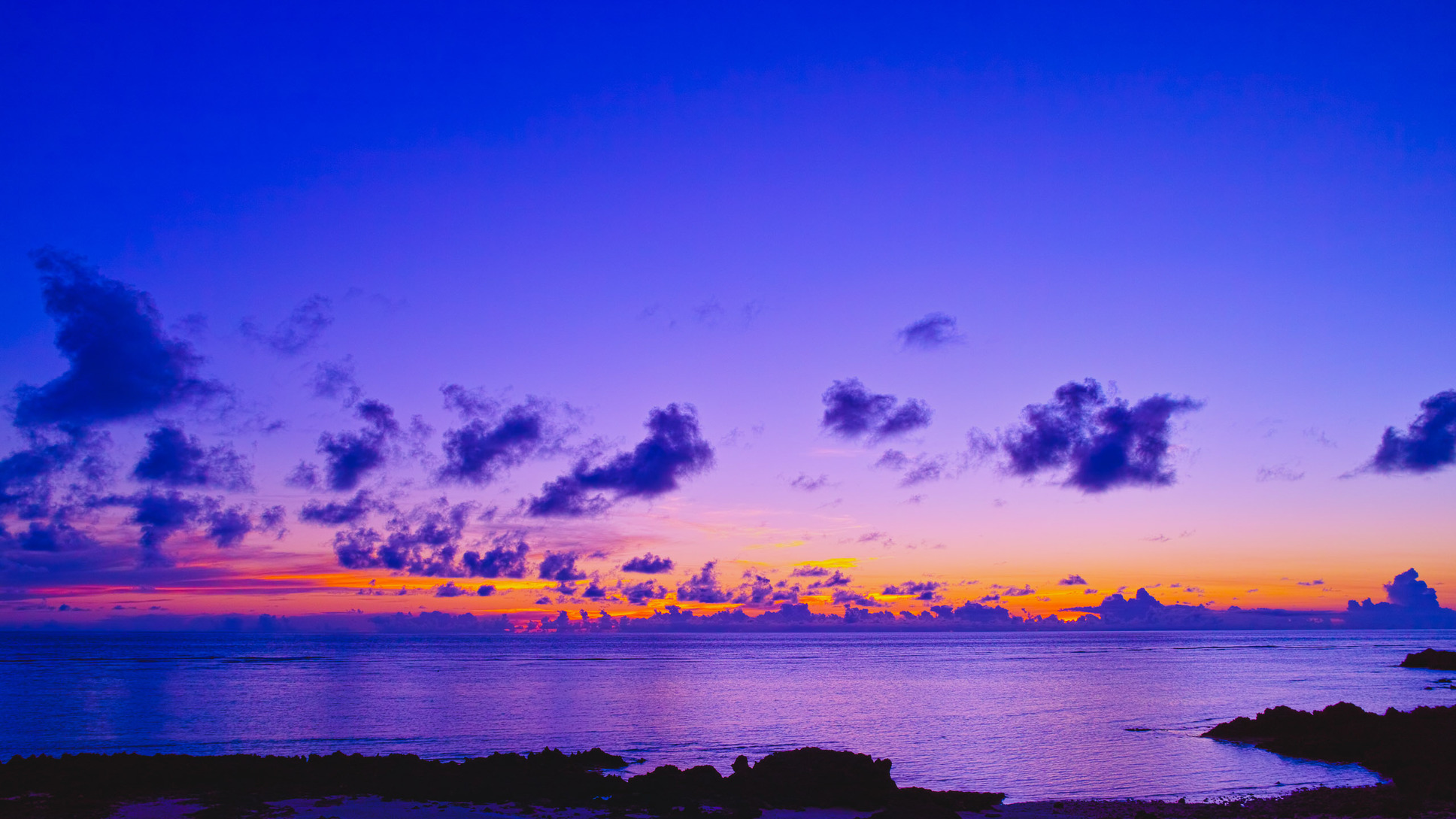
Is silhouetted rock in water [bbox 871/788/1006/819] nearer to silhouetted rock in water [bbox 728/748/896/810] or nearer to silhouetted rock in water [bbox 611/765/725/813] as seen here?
silhouetted rock in water [bbox 728/748/896/810]

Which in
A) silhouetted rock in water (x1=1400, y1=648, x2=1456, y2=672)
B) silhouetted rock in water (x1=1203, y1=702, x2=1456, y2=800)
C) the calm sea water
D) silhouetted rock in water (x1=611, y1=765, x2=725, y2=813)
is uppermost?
silhouetted rock in water (x1=611, y1=765, x2=725, y2=813)

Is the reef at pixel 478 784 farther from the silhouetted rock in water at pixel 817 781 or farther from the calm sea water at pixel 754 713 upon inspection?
the calm sea water at pixel 754 713

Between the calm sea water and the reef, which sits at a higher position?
the reef

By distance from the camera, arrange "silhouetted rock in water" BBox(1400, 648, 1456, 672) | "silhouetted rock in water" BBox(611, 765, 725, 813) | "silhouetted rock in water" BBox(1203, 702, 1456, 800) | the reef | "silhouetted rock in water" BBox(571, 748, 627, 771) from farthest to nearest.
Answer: "silhouetted rock in water" BBox(1400, 648, 1456, 672)
"silhouetted rock in water" BBox(571, 748, 627, 771)
"silhouetted rock in water" BBox(1203, 702, 1456, 800)
"silhouetted rock in water" BBox(611, 765, 725, 813)
the reef

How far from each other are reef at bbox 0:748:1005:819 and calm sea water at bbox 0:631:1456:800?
7676 millimetres

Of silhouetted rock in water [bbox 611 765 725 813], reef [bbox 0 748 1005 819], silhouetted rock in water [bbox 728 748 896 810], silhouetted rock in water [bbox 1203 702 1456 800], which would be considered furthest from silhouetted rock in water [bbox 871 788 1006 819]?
silhouetted rock in water [bbox 1203 702 1456 800]

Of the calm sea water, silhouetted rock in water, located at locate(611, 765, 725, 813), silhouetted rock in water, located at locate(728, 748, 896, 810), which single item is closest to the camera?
silhouetted rock in water, located at locate(611, 765, 725, 813)

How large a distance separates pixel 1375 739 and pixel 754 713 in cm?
3813

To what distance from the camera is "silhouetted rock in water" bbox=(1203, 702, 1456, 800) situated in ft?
109

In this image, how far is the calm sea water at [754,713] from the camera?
1647 inches

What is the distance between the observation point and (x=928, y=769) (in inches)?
1607

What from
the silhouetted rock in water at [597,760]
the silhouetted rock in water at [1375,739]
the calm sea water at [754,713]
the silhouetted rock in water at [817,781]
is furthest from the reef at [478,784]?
the silhouetted rock in water at [1375,739]

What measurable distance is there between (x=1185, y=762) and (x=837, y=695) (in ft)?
143

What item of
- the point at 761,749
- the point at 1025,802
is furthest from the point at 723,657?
the point at 1025,802
